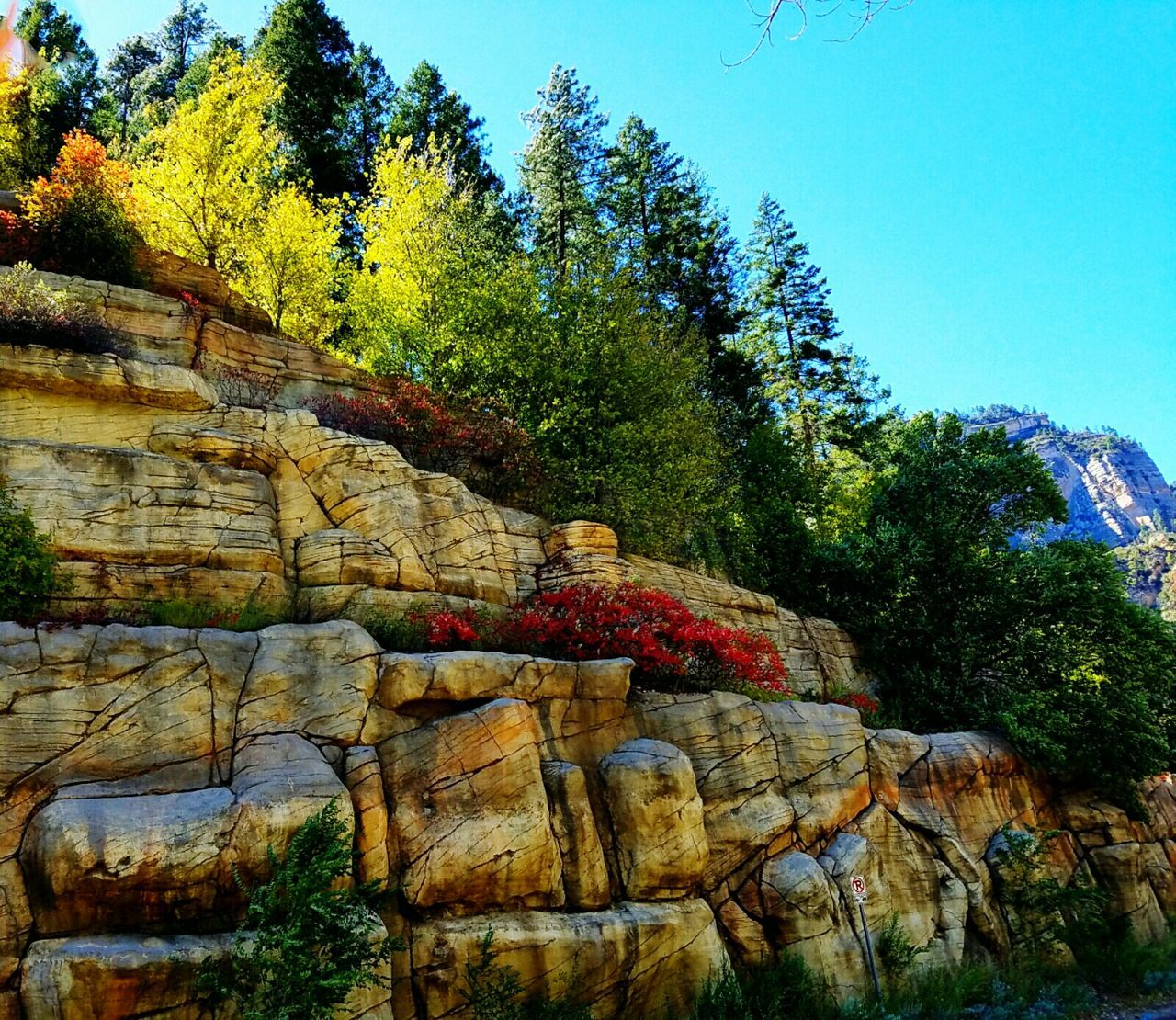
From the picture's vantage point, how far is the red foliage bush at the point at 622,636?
11602 mm

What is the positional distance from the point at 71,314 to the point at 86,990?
1060 centimetres

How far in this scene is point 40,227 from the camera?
15.3m

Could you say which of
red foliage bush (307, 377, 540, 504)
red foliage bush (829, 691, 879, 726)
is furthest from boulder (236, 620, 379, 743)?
red foliage bush (829, 691, 879, 726)

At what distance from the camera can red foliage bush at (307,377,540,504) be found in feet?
49.8

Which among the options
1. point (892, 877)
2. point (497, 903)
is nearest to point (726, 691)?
point (892, 877)

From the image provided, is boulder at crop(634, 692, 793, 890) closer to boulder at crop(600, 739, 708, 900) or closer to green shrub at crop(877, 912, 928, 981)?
boulder at crop(600, 739, 708, 900)

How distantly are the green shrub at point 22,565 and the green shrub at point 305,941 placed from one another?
14.6 feet

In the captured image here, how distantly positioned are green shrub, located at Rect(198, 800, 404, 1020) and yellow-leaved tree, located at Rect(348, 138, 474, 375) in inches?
525

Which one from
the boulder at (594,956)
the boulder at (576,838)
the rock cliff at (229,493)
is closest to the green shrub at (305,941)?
the boulder at (594,956)

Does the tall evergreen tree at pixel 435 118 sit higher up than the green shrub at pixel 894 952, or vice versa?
the tall evergreen tree at pixel 435 118

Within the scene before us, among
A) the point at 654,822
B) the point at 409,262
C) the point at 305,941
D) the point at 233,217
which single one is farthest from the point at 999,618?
the point at 233,217

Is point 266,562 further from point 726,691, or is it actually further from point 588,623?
point 726,691

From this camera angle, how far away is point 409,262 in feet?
72.7

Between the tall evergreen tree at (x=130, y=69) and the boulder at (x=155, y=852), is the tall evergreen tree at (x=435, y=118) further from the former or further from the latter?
the boulder at (x=155, y=852)
